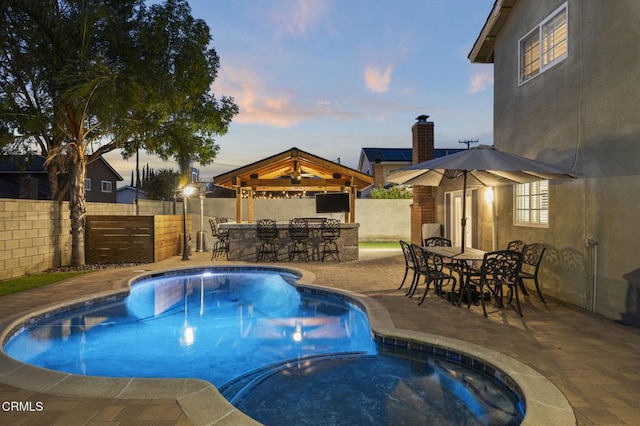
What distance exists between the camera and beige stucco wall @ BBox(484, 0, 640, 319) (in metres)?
5.05

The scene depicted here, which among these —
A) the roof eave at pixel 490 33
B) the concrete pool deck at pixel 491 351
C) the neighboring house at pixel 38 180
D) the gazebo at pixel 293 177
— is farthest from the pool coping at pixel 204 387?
the neighboring house at pixel 38 180

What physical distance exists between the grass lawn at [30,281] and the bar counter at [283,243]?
13.6 ft

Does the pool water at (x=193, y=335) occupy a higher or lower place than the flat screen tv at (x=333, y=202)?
lower

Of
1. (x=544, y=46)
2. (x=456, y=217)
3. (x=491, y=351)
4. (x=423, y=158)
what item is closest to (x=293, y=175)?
(x=423, y=158)

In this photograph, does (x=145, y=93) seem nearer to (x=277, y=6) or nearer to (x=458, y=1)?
(x=277, y=6)

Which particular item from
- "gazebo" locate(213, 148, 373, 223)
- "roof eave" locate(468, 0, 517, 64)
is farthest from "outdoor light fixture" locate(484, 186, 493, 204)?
"gazebo" locate(213, 148, 373, 223)

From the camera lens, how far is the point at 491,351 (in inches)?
156

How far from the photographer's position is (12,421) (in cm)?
265

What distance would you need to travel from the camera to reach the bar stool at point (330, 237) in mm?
11727

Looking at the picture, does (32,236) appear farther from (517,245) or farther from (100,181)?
(100,181)

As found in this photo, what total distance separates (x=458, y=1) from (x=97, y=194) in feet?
91.1

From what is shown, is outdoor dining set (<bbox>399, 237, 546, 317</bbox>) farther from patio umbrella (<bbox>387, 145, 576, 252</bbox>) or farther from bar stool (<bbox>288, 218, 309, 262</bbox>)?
bar stool (<bbox>288, 218, 309, 262</bbox>)

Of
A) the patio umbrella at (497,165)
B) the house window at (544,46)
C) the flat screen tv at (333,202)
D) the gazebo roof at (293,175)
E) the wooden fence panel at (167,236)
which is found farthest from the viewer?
the flat screen tv at (333,202)

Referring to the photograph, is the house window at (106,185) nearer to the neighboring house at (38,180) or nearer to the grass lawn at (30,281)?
the neighboring house at (38,180)
